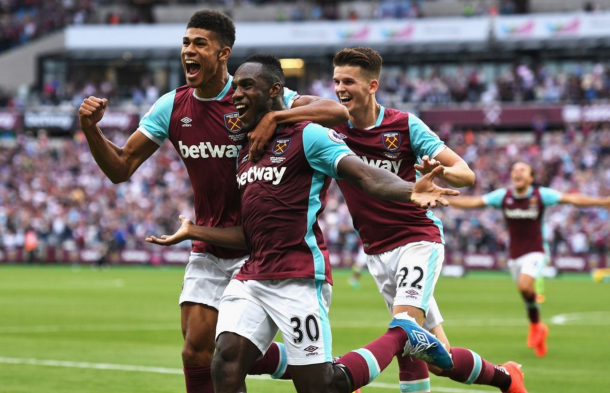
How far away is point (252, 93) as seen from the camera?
686cm

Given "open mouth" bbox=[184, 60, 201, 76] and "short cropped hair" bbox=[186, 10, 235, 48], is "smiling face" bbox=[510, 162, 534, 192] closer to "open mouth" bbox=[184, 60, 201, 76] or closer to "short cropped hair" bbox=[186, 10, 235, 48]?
"short cropped hair" bbox=[186, 10, 235, 48]

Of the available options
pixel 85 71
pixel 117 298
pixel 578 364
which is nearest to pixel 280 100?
pixel 578 364

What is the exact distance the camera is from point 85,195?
4541 cm

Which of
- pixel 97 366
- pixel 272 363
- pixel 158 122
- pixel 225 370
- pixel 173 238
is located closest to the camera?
pixel 225 370

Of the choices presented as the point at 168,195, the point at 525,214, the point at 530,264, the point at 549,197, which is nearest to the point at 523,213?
the point at 525,214

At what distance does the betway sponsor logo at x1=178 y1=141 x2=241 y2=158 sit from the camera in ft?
24.5

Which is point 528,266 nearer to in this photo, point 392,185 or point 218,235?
point 218,235

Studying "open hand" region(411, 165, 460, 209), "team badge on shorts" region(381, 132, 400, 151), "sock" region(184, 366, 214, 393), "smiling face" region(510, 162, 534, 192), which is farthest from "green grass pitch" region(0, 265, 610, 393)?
"open hand" region(411, 165, 460, 209)

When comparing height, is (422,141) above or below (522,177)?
above

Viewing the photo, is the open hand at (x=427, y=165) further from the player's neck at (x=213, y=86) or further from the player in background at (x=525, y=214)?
the player in background at (x=525, y=214)

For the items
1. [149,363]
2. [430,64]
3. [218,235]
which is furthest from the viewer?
[430,64]

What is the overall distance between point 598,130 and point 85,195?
22202 millimetres

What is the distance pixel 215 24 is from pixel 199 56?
0.28m

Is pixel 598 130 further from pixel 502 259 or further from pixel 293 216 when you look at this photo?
pixel 293 216
